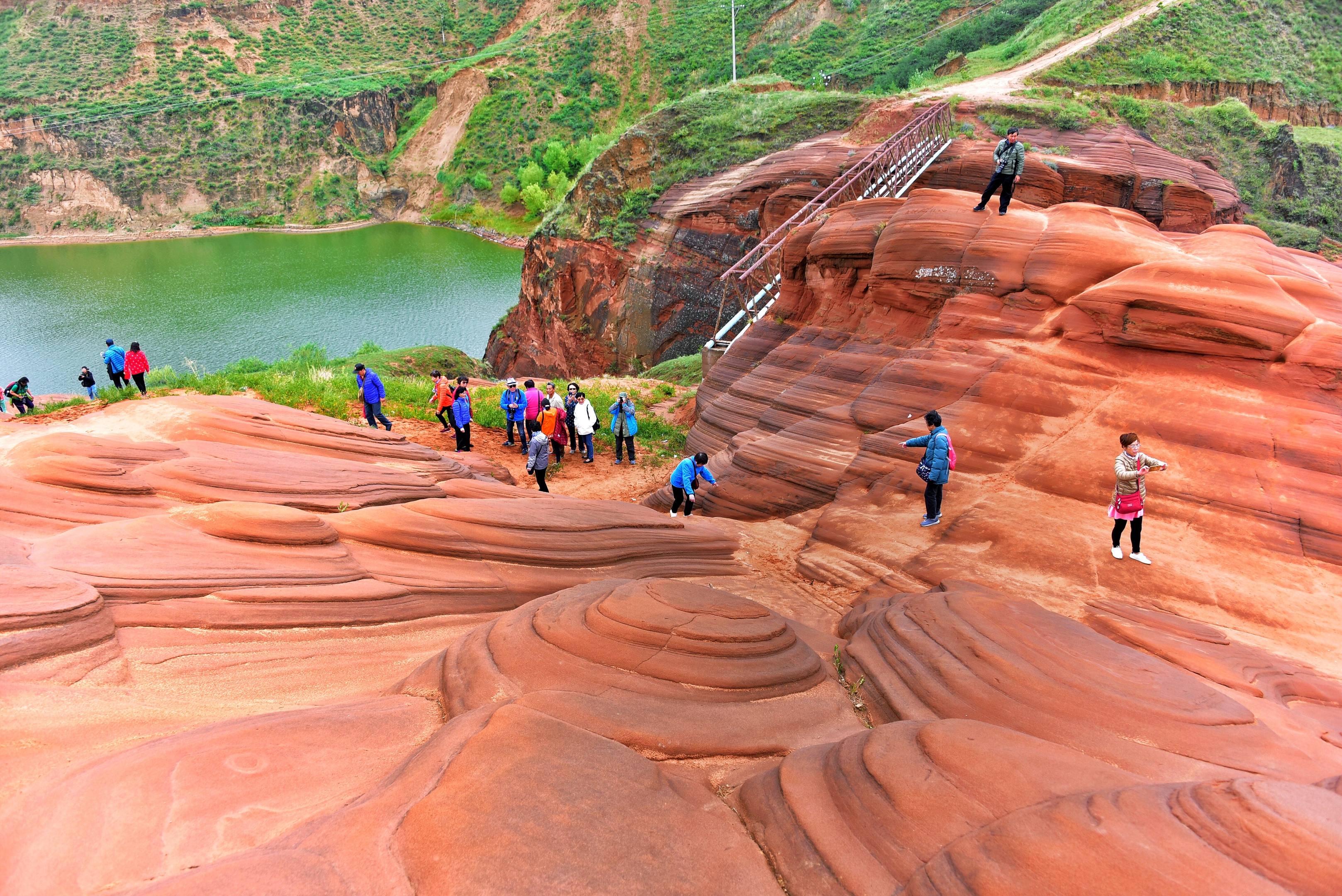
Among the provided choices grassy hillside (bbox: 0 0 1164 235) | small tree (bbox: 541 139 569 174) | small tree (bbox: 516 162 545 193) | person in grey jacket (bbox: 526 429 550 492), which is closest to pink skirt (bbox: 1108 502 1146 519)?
person in grey jacket (bbox: 526 429 550 492)

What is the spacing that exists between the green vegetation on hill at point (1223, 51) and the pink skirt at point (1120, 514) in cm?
3112

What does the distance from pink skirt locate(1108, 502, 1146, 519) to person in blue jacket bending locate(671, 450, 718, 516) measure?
516 centimetres

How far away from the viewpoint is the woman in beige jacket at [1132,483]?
708cm

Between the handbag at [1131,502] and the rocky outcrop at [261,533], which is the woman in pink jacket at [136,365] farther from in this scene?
the handbag at [1131,502]

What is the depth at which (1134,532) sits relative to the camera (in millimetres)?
7223

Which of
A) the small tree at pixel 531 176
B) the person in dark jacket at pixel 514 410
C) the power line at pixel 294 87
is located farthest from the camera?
the power line at pixel 294 87

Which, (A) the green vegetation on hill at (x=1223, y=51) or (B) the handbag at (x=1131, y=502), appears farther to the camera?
(A) the green vegetation on hill at (x=1223, y=51)

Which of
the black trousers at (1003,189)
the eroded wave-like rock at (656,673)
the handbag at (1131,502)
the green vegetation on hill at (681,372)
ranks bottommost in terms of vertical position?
the green vegetation on hill at (681,372)

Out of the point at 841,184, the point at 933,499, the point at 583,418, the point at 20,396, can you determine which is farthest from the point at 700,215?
the point at 933,499

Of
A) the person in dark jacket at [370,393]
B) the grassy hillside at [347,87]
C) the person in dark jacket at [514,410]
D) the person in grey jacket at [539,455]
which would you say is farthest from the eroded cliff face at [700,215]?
the grassy hillside at [347,87]

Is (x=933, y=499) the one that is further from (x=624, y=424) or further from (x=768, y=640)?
(x=624, y=424)

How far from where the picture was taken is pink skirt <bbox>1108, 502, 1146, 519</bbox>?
7086mm

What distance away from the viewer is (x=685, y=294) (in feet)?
96.6

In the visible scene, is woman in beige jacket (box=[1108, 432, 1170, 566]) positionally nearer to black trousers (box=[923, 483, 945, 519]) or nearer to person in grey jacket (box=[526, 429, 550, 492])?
black trousers (box=[923, 483, 945, 519])
